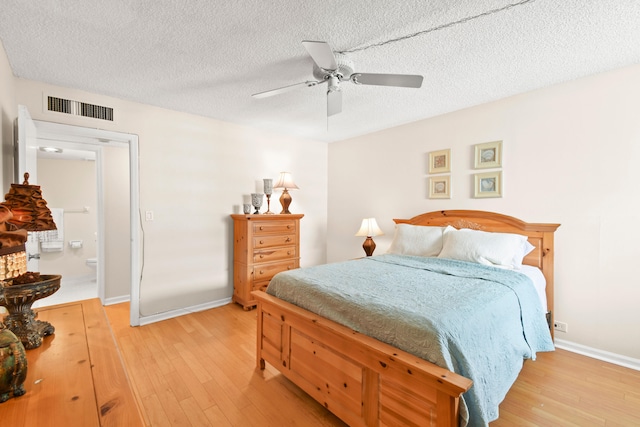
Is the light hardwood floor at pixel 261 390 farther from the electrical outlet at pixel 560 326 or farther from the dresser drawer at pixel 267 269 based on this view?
the dresser drawer at pixel 267 269

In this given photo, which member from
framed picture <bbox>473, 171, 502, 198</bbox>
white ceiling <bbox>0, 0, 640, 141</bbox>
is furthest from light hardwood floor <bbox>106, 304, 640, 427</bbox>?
white ceiling <bbox>0, 0, 640, 141</bbox>

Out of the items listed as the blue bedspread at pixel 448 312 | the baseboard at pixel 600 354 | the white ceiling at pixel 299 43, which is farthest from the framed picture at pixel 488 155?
the baseboard at pixel 600 354

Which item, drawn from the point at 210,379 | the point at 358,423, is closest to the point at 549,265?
the point at 358,423

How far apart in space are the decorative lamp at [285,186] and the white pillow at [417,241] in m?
1.54

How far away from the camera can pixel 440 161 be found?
339 centimetres

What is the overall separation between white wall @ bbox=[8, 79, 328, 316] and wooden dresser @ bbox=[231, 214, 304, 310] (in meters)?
0.22

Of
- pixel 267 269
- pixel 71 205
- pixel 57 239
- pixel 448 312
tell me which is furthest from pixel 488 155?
pixel 57 239

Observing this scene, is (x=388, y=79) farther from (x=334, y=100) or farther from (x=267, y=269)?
(x=267, y=269)

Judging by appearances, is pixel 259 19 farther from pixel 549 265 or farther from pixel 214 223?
pixel 549 265

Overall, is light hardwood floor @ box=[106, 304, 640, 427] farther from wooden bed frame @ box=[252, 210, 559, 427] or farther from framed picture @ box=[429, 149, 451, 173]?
framed picture @ box=[429, 149, 451, 173]

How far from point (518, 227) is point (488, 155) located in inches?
Answer: 31.4

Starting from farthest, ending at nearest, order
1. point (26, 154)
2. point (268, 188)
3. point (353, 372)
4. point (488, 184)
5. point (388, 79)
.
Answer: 1. point (268, 188)
2. point (488, 184)
3. point (26, 154)
4. point (388, 79)
5. point (353, 372)

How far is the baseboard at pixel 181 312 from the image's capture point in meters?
3.09

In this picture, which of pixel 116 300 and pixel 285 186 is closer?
pixel 116 300
